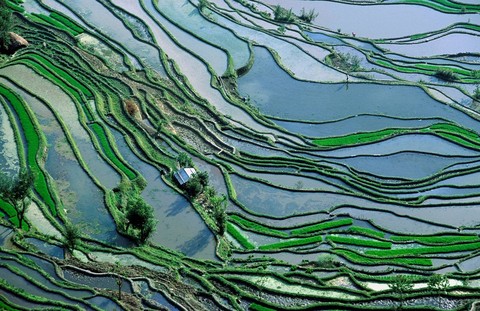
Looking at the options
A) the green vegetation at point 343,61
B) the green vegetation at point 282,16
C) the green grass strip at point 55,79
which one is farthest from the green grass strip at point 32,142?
the green vegetation at point 282,16

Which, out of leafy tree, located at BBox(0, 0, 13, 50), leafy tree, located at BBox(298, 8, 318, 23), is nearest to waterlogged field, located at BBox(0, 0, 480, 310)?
leafy tree, located at BBox(298, 8, 318, 23)

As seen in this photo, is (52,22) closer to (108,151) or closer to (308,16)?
(108,151)

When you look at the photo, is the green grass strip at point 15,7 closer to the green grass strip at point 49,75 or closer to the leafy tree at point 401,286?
the green grass strip at point 49,75

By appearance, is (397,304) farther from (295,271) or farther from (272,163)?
(272,163)

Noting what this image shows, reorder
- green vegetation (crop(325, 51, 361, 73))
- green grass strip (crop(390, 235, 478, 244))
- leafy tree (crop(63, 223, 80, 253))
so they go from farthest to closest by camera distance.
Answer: green vegetation (crop(325, 51, 361, 73)) < green grass strip (crop(390, 235, 478, 244)) < leafy tree (crop(63, 223, 80, 253))

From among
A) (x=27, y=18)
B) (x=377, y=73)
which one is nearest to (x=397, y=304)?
(x=377, y=73)

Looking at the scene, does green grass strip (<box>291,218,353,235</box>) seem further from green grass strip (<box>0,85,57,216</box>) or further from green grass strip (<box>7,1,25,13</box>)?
green grass strip (<box>7,1,25,13</box>)

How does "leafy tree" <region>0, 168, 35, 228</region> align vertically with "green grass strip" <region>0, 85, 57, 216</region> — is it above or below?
below
